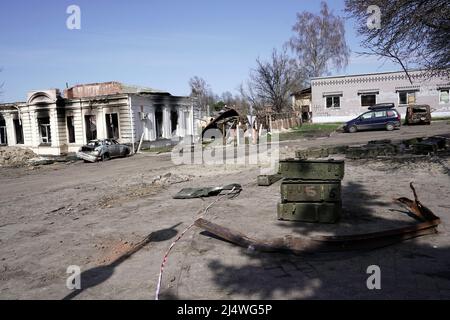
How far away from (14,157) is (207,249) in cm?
2610

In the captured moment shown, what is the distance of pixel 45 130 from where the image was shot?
106 ft

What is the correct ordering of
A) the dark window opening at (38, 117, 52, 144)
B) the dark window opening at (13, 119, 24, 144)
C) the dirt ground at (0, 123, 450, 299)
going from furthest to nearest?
the dark window opening at (13, 119, 24, 144), the dark window opening at (38, 117, 52, 144), the dirt ground at (0, 123, 450, 299)

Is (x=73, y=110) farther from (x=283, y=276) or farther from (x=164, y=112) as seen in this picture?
(x=283, y=276)

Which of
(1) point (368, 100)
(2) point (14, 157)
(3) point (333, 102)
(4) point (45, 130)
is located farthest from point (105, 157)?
(1) point (368, 100)

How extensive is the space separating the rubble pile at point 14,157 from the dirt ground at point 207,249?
16.5m

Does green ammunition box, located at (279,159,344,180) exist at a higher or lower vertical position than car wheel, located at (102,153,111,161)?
higher

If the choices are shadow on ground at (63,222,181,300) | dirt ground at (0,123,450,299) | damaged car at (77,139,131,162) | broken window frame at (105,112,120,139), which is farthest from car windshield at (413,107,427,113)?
shadow on ground at (63,222,181,300)

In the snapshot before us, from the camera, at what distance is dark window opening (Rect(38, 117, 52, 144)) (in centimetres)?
3212

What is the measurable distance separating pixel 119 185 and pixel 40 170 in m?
11.4

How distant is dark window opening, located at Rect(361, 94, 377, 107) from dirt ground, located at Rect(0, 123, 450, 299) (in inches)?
1162

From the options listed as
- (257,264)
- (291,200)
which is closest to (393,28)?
(291,200)

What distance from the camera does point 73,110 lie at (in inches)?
1218

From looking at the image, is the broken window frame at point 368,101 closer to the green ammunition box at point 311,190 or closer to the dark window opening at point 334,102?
the dark window opening at point 334,102

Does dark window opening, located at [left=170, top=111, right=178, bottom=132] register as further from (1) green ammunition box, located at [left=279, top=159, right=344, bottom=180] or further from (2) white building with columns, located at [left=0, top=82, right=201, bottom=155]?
(1) green ammunition box, located at [left=279, top=159, right=344, bottom=180]
